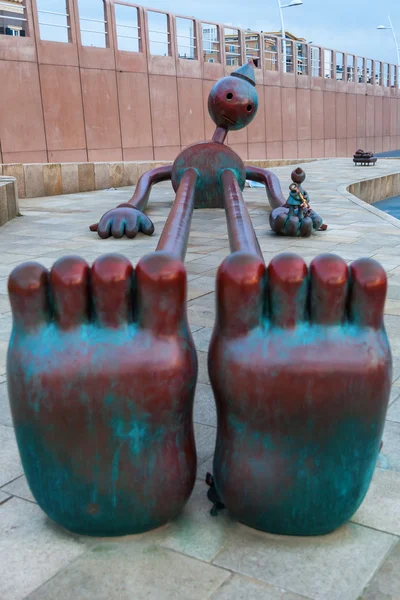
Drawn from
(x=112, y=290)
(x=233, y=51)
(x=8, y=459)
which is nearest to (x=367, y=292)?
(x=112, y=290)

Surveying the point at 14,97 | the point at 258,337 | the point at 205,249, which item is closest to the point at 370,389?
the point at 258,337

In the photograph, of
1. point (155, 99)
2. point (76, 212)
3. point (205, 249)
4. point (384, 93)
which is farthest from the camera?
point (384, 93)

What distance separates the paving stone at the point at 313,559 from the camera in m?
1.67

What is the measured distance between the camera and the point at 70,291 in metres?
1.72

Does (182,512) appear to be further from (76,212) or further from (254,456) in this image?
(76,212)

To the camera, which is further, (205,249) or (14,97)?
(14,97)

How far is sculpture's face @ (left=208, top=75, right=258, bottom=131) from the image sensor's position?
629 cm

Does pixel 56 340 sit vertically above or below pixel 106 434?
above

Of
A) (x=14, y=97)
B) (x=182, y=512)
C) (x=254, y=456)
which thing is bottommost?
(x=182, y=512)

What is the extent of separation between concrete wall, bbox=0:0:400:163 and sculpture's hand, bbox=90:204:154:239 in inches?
326

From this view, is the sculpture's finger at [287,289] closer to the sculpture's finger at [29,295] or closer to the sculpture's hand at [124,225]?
the sculpture's finger at [29,295]

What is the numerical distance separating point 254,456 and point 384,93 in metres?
35.2

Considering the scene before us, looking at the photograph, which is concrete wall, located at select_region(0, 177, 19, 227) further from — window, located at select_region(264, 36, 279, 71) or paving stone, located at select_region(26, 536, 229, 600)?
window, located at select_region(264, 36, 279, 71)

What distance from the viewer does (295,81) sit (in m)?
24.7
